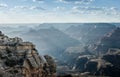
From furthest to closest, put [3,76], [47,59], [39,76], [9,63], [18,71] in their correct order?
[47,59], [39,76], [9,63], [18,71], [3,76]

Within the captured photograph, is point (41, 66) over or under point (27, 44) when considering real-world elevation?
under

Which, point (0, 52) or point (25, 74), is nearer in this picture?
point (25, 74)

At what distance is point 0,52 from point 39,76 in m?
9.82

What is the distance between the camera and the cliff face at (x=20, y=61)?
55281 mm

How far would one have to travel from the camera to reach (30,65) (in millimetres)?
61656

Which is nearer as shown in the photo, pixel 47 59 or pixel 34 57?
pixel 34 57

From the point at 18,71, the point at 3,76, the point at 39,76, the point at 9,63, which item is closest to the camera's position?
the point at 3,76

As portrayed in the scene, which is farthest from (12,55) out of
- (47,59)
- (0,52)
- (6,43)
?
(47,59)

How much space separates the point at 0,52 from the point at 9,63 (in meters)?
3.93

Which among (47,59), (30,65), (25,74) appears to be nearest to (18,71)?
(25,74)

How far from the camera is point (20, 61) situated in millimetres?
60781

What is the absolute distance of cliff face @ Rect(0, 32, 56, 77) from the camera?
55281mm

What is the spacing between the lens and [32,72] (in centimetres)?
6200

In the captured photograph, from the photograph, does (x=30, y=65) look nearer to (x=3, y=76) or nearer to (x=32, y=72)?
(x=32, y=72)
